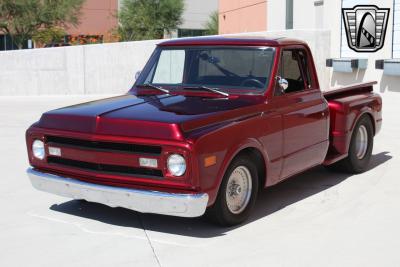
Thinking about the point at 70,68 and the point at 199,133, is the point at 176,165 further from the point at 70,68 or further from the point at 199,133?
the point at 70,68

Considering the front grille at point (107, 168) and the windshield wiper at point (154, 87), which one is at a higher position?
the windshield wiper at point (154, 87)

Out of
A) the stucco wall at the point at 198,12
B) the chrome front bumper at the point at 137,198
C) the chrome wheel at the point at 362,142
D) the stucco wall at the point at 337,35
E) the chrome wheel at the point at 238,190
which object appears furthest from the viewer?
the stucco wall at the point at 198,12

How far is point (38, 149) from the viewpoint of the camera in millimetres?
6090

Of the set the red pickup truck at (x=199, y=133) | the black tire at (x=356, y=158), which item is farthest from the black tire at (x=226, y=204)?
the black tire at (x=356, y=158)

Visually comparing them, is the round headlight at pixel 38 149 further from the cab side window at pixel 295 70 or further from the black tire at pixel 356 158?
the black tire at pixel 356 158

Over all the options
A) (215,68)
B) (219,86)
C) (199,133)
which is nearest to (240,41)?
(215,68)

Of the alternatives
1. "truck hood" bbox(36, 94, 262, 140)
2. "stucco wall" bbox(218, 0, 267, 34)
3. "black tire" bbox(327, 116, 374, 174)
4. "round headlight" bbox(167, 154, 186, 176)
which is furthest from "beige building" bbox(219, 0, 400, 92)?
"round headlight" bbox(167, 154, 186, 176)

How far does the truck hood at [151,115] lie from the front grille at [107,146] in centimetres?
9

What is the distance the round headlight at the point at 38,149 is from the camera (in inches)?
239

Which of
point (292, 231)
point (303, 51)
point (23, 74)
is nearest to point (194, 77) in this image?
point (303, 51)

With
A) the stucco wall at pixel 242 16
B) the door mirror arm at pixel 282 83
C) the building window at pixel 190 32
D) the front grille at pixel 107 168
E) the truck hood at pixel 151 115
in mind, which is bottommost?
the front grille at pixel 107 168

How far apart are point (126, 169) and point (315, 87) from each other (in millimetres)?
2659

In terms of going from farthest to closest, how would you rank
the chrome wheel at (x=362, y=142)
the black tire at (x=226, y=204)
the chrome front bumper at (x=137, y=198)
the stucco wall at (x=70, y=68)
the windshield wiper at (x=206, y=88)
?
the stucco wall at (x=70, y=68) → the chrome wheel at (x=362, y=142) → the windshield wiper at (x=206, y=88) → the black tire at (x=226, y=204) → the chrome front bumper at (x=137, y=198)

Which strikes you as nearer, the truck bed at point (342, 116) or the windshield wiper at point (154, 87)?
the windshield wiper at point (154, 87)
